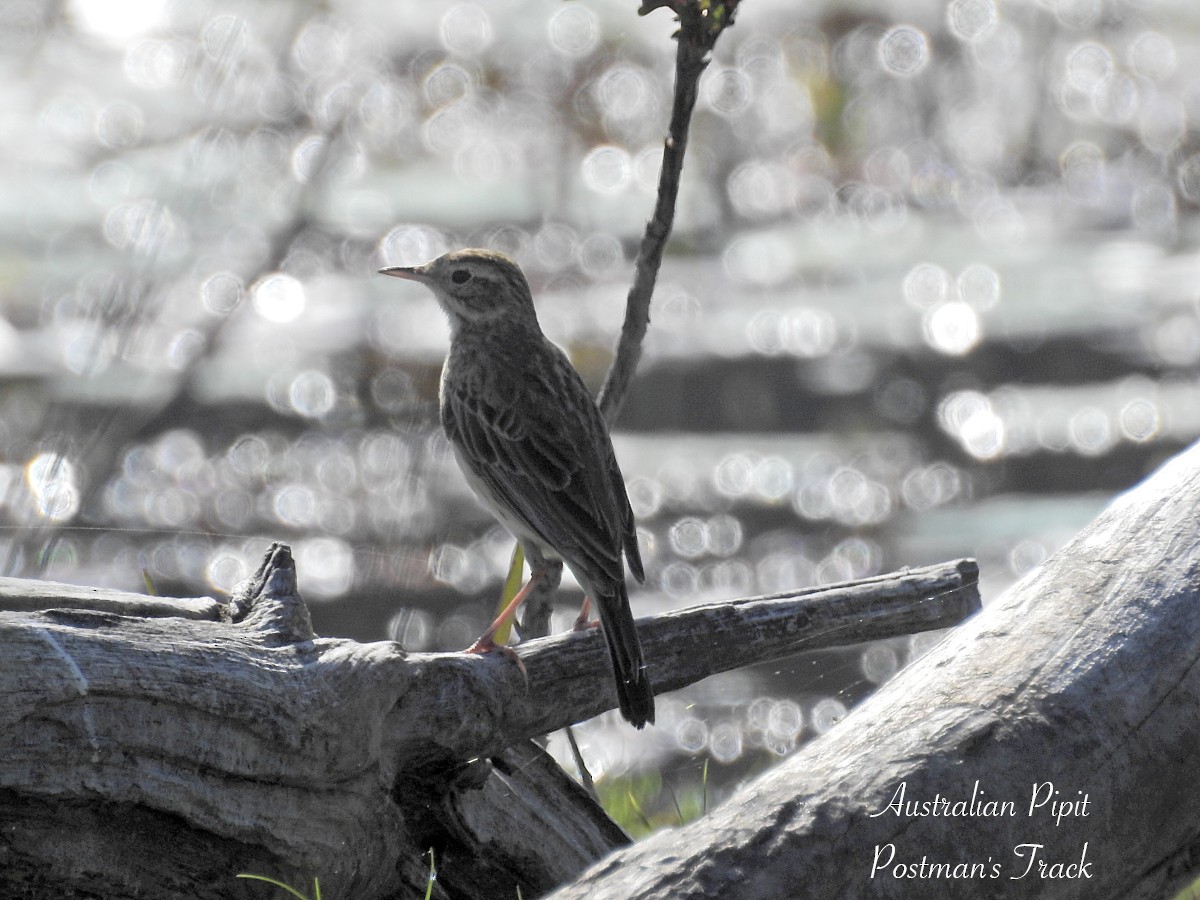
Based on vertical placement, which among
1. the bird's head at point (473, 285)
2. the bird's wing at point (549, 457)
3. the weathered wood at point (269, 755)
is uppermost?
the bird's head at point (473, 285)

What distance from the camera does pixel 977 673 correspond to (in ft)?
11.4

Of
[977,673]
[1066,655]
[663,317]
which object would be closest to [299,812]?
[977,673]

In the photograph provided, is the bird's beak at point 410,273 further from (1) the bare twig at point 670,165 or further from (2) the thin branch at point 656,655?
(2) the thin branch at point 656,655

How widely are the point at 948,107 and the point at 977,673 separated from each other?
28.7 ft

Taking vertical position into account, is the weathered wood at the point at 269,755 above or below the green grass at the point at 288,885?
above

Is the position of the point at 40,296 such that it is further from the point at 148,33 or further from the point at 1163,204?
the point at 1163,204

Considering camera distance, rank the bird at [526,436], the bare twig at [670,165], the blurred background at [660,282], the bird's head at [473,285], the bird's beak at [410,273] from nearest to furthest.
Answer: the bare twig at [670,165] → the bird at [526,436] → the bird's beak at [410,273] → the bird's head at [473,285] → the blurred background at [660,282]

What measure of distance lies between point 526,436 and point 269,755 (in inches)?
85.4

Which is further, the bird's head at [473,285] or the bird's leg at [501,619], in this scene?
the bird's head at [473,285]

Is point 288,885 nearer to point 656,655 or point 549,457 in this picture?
point 656,655

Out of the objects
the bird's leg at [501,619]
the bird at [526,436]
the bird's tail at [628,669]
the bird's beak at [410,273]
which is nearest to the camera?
the bird's tail at [628,669]

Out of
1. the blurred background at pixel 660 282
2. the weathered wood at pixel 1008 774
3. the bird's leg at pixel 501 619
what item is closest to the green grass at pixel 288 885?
the weathered wood at pixel 1008 774

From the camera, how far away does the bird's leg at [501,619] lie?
4.05 meters

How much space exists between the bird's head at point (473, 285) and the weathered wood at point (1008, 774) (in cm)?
281
